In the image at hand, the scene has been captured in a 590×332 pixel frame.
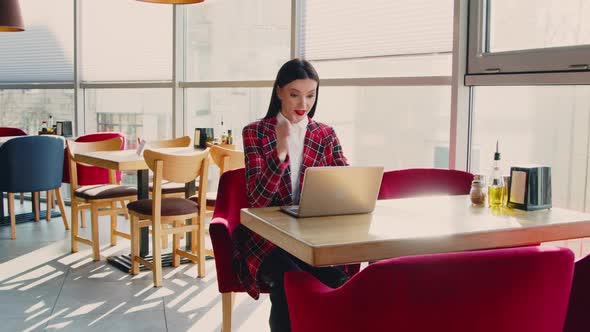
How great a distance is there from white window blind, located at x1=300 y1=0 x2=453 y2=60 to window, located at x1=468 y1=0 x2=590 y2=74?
0.26 m

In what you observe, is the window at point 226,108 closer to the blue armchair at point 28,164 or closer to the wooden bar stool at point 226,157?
the wooden bar stool at point 226,157

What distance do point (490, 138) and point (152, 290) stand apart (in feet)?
7.42

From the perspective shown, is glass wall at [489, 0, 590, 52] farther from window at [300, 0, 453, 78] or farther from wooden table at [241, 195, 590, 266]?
wooden table at [241, 195, 590, 266]

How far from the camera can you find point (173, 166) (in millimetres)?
4016

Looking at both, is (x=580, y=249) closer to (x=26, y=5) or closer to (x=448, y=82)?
(x=448, y=82)

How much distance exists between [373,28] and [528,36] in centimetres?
124

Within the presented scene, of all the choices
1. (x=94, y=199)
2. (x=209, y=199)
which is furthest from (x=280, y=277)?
(x=94, y=199)

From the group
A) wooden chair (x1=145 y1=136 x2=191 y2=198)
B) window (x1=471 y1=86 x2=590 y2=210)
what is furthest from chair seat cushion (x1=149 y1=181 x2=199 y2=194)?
window (x1=471 y1=86 x2=590 y2=210)

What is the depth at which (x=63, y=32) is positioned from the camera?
6852mm

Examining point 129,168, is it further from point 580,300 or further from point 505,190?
point 580,300

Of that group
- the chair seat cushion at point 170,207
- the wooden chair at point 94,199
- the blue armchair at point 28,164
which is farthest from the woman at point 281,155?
the blue armchair at point 28,164

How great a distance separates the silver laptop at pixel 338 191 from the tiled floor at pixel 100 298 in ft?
4.73

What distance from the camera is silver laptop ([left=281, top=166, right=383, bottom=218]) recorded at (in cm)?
200

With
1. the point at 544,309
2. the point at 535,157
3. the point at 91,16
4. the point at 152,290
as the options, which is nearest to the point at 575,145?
the point at 535,157
